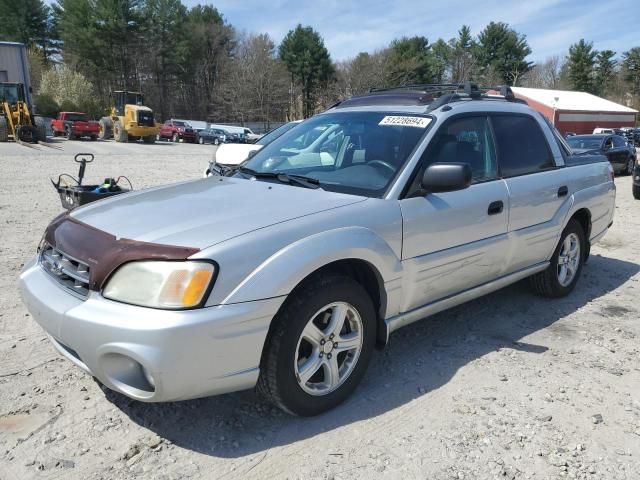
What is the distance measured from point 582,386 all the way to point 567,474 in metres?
0.95

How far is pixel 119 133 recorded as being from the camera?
107 ft

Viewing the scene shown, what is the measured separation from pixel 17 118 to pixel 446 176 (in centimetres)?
2916

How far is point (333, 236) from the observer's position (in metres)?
2.73

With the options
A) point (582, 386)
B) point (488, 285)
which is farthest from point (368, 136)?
point (582, 386)

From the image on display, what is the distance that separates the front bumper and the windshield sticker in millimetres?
1653

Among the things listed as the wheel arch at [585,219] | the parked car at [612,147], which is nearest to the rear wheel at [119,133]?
the parked car at [612,147]

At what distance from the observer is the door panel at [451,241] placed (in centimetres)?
317

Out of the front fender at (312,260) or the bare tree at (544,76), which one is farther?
the bare tree at (544,76)

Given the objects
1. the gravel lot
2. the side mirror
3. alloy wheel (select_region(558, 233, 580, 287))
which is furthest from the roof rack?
the gravel lot

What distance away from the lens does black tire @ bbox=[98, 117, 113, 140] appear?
33875mm

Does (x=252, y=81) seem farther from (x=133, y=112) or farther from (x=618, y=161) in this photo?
(x=618, y=161)

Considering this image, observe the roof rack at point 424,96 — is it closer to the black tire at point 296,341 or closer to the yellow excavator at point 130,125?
the black tire at point 296,341

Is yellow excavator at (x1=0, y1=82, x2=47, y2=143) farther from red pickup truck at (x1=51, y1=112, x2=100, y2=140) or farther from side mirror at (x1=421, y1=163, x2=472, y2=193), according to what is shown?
side mirror at (x1=421, y1=163, x2=472, y2=193)

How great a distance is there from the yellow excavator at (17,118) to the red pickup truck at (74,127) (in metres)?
4.92
